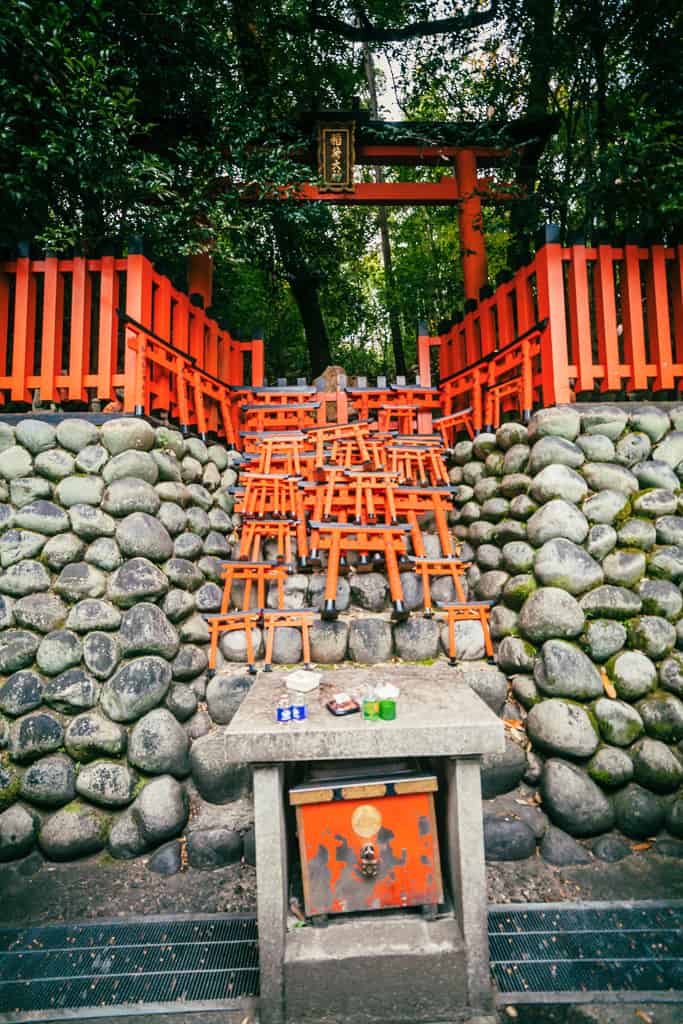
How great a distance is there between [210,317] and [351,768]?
6.57 m

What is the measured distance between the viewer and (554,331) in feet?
17.0

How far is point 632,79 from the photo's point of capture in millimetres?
6219

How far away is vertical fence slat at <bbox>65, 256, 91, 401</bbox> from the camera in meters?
4.93

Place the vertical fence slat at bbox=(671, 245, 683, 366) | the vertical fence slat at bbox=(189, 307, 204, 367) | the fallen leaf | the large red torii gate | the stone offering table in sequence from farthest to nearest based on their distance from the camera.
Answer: the large red torii gate, the vertical fence slat at bbox=(189, 307, 204, 367), the vertical fence slat at bbox=(671, 245, 683, 366), the fallen leaf, the stone offering table

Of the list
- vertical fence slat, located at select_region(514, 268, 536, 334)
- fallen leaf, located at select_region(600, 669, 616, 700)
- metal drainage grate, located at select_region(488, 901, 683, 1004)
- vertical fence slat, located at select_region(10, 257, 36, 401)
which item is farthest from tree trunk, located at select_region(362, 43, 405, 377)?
metal drainage grate, located at select_region(488, 901, 683, 1004)

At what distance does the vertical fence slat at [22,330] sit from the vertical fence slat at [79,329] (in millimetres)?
424

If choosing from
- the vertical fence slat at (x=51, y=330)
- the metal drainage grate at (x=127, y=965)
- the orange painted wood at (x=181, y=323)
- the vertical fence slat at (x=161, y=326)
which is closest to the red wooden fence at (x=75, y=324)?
the vertical fence slat at (x=51, y=330)

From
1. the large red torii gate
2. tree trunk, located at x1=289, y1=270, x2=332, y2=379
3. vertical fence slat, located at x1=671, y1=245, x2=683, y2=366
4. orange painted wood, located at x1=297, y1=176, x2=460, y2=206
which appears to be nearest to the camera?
vertical fence slat, located at x1=671, y1=245, x2=683, y2=366

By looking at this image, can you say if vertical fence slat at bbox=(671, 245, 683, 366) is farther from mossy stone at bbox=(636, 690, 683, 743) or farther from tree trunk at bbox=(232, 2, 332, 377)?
tree trunk at bbox=(232, 2, 332, 377)

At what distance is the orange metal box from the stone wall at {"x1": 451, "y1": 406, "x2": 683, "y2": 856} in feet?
5.01

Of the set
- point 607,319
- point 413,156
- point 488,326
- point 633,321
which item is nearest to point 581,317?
point 607,319

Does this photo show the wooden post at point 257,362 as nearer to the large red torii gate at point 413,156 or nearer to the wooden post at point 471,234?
the large red torii gate at point 413,156

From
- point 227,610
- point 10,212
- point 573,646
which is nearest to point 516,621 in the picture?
point 573,646

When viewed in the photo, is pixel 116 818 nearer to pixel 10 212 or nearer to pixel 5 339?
pixel 5 339
